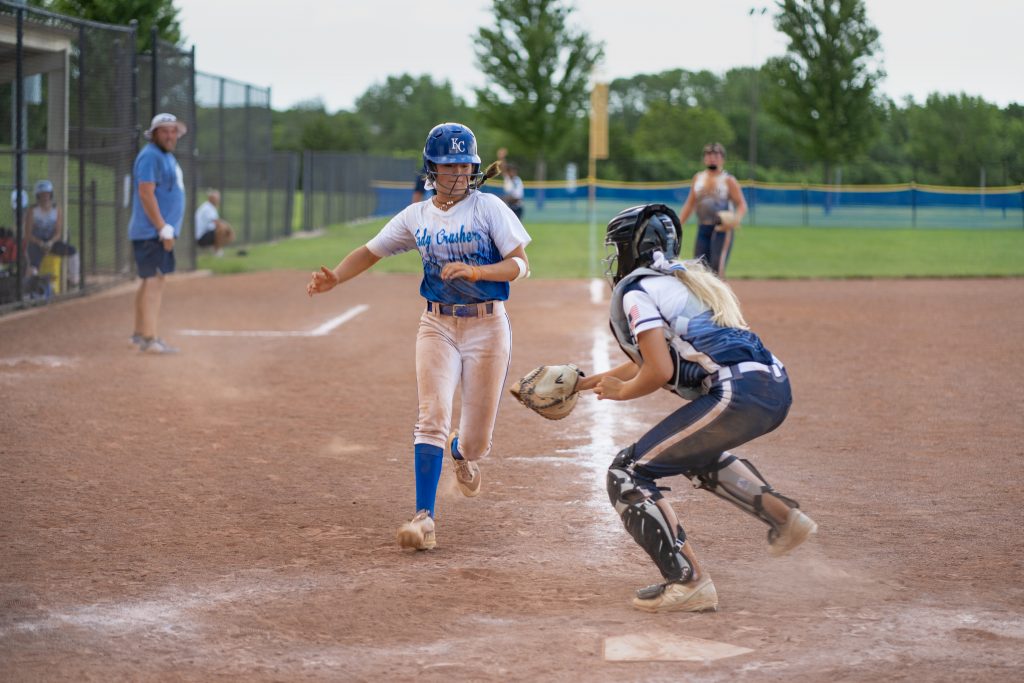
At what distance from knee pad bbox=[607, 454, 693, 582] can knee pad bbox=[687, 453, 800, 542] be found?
0.30 meters

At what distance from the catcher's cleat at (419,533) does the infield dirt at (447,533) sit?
92 millimetres

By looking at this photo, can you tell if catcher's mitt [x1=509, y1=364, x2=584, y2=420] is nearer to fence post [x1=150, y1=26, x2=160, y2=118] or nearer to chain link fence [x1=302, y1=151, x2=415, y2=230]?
fence post [x1=150, y1=26, x2=160, y2=118]

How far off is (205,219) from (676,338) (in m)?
21.0

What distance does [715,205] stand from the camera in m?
16.1

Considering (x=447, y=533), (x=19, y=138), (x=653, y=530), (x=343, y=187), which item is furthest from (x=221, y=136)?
(x=653, y=530)

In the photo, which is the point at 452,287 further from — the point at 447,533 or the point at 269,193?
the point at 269,193

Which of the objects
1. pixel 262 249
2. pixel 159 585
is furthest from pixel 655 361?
pixel 262 249

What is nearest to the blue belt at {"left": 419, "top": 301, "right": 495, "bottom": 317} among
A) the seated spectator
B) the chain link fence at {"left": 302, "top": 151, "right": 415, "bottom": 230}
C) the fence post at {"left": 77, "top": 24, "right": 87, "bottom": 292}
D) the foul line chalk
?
the foul line chalk

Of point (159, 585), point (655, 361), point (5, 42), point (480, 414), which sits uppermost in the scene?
point (5, 42)

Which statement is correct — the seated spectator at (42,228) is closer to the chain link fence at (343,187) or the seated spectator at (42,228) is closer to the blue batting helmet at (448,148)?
the blue batting helmet at (448,148)

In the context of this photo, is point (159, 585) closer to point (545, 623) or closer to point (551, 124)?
point (545, 623)

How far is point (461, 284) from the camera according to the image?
20.2ft

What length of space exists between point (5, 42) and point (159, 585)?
1279 centimetres

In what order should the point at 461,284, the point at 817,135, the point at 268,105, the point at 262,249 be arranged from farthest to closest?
the point at 817,135
the point at 268,105
the point at 262,249
the point at 461,284
